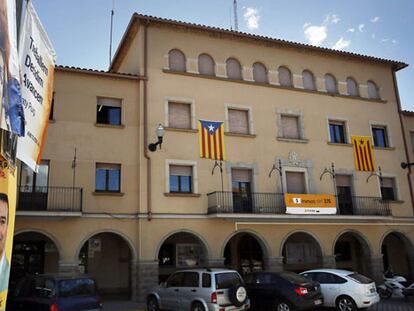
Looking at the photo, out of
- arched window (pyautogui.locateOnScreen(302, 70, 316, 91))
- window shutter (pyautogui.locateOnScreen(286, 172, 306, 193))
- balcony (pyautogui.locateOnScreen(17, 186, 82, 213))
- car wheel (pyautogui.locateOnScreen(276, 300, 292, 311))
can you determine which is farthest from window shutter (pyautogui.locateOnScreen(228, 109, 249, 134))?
car wheel (pyautogui.locateOnScreen(276, 300, 292, 311))

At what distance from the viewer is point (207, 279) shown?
13.9 meters

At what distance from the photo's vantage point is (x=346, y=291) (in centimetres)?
1505

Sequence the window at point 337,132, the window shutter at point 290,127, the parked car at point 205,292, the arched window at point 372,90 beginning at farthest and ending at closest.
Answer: the arched window at point 372,90 < the window at point 337,132 < the window shutter at point 290,127 < the parked car at point 205,292

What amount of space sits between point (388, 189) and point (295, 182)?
20.1 ft

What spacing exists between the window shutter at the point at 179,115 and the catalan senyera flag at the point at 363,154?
377 inches

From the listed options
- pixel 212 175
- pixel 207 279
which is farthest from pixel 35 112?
pixel 212 175

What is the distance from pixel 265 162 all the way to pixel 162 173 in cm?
542

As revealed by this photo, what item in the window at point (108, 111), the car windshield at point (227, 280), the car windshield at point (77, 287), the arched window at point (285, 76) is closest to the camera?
Answer: the car windshield at point (77, 287)

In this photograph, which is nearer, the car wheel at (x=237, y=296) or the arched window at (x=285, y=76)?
the car wheel at (x=237, y=296)

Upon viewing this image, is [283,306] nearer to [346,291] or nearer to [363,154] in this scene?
[346,291]

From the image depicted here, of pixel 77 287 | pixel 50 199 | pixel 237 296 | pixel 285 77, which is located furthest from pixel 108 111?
pixel 237 296

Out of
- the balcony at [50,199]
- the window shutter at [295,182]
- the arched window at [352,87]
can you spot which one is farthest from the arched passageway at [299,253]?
the balcony at [50,199]

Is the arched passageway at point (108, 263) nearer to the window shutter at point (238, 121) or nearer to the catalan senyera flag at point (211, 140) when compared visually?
the catalan senyera flag at point (211, 140)

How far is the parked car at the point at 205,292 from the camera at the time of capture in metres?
13.5
